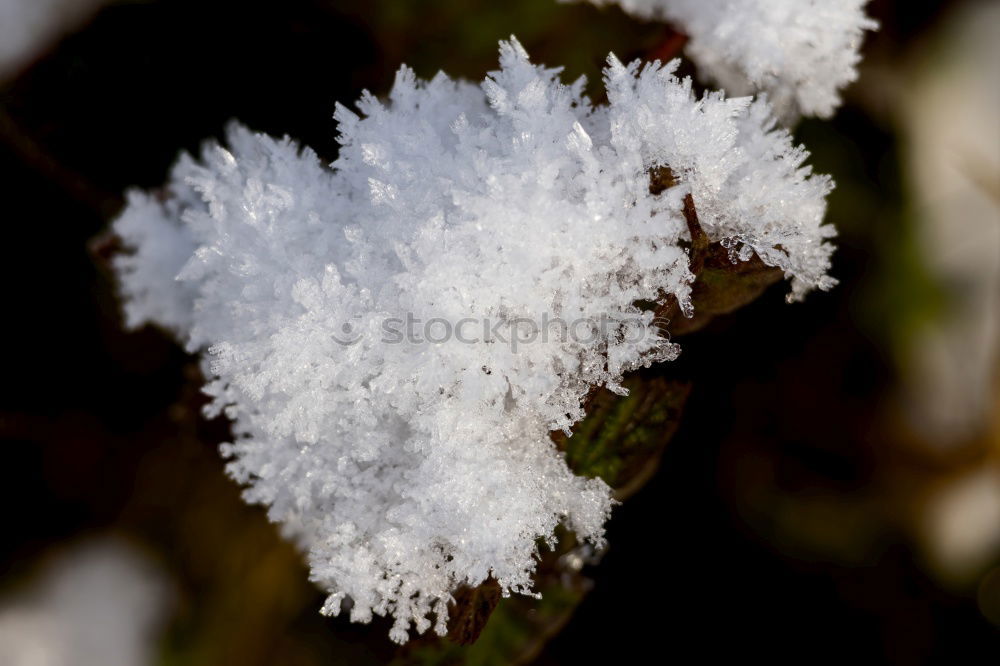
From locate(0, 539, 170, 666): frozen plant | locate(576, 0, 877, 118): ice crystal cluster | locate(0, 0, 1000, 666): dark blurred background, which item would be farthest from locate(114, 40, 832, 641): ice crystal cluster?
locate(0, 539, 170, 666): frozen plant

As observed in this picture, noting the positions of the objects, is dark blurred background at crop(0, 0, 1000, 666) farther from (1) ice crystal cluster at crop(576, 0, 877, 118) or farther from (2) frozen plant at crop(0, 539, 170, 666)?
(1) ice crystal cluster at crop(576, 0, 877, 118)

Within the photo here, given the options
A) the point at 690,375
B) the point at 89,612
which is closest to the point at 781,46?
the point at 690,375

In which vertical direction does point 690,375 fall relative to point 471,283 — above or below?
above

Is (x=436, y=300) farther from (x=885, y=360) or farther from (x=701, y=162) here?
(x=885, y=360)

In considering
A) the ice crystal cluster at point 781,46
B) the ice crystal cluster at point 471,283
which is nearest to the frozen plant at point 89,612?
the ice crystal cluster at point 471,283

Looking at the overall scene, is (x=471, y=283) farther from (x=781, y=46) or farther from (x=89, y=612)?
(x=89, y=612)

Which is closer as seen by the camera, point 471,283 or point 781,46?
point 471,283
